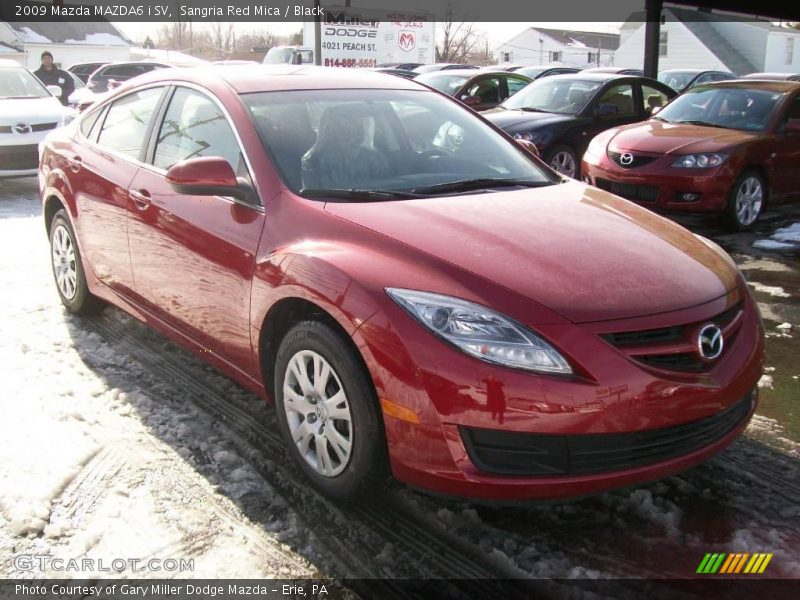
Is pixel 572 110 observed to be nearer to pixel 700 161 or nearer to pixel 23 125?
pixel 700 161

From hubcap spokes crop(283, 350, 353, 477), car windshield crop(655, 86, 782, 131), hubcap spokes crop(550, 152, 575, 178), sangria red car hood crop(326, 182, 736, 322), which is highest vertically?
Answer: car windshield crop(655, 86, 782, 131)

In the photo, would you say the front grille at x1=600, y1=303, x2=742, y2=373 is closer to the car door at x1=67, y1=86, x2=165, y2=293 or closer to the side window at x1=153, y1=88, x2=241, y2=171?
the side window at x1=153, y1=88, x2=241, y2=171

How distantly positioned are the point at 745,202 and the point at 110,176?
623cm

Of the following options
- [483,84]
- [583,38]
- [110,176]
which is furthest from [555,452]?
[583,38]

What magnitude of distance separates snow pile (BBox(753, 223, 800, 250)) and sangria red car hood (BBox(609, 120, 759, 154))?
996 mm

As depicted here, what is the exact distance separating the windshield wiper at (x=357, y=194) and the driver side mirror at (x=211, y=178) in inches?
11.3

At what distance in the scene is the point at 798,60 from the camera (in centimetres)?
5188

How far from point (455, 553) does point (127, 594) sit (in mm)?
1102

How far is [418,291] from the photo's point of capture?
2.69 meters

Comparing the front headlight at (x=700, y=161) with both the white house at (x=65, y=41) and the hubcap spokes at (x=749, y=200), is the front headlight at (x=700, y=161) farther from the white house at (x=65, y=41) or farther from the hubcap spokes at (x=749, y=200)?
the white house at (x=65, y=41)

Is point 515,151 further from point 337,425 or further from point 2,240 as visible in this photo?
point 2,240

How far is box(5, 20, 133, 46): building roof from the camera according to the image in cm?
→ 4997

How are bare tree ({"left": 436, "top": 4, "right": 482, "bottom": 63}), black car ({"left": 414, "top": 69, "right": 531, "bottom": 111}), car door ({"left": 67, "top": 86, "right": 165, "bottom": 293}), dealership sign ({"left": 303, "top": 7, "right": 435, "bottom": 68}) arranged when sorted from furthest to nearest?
1. bare tree ({"left": 436, "top": 4, "right": 482, "bottom": 63})
2. dealership sign ({"left": 303, "top": 7, "right": 435, "bottom": 68})
3. black car ({"left": 414, "top": 69, "right": 531, "bottom": 111})
4. car door ({"left": 67, "top": 86, "right": 165, "bottom": 293})

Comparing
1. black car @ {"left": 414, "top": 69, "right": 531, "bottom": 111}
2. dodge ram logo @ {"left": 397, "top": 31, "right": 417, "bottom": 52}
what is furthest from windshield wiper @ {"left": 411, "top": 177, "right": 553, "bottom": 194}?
dodge ram logo @ {"left": 397, "top": 31, "right": 417, "bottom": 52}
